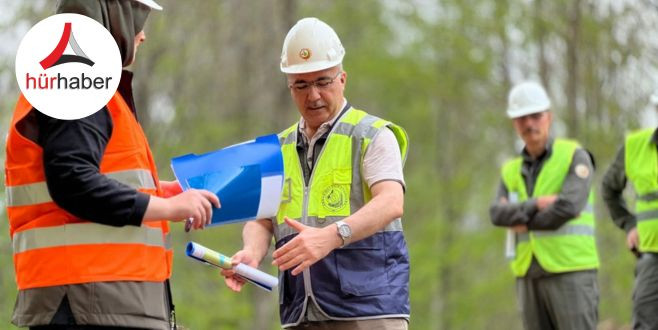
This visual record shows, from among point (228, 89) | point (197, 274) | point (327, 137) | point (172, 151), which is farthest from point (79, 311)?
point (228, 89)

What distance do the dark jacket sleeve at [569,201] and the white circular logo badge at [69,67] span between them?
579 centimetres

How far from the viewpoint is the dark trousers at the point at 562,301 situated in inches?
394

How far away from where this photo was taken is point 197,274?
22828 millimetres

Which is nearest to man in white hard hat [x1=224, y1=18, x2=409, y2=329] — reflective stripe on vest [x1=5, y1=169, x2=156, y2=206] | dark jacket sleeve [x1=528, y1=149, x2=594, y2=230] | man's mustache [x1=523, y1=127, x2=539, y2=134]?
reflective stripe on vest [x1=5, y1=169, x2=156, y2=206]

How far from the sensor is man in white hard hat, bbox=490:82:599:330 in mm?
10086

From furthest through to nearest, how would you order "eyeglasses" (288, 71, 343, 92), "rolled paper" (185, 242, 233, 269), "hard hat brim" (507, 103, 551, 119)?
"hard hat brim" (507, 103, 551, 119) < "eyeglasses" (288, 71, 343, 92) < "rolled paper" (185, 242, 233, 269)

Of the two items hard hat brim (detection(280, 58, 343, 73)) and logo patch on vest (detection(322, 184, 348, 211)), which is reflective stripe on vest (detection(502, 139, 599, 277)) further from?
hard hat brim (detection(280, 58, 343, 73))

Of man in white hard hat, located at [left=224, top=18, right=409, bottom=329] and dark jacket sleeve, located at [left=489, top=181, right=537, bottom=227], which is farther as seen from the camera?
dark jacket sleeve, located at [left=489, top=181, right=537, bottom=227]

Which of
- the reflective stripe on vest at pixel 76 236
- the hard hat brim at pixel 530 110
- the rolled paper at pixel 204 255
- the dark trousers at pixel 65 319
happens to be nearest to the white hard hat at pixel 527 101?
the hard hat brim at pixel 530 110

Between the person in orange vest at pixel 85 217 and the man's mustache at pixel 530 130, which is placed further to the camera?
the man's mustache at pixel 530 130

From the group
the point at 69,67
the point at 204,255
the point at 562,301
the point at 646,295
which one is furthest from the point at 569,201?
the point at 69,67

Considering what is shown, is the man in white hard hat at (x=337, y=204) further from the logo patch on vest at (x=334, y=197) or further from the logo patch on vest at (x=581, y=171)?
the logo patch on vest at (x=581, y=171)

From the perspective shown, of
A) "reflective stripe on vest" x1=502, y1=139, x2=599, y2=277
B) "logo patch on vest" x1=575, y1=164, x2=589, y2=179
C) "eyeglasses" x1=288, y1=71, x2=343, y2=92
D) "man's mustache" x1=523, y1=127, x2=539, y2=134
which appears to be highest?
"eyeglasses" x1=288, y1=71, x2=343, y2=92

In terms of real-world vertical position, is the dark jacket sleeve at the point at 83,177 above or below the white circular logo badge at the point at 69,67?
below
